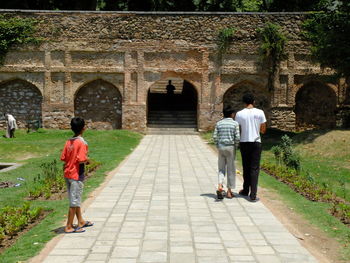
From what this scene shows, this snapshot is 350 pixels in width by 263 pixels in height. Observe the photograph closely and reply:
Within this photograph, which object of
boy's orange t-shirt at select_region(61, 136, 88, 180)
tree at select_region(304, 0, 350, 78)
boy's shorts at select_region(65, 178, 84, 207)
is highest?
tree at select_region(304, 0, 350, 78)

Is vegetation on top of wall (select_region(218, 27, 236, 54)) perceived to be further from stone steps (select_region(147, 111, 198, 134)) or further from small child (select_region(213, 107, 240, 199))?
small child (select_region(213, 107, 240, 199))

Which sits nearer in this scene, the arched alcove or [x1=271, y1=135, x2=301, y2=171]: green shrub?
[x1=271, y1=135, x2=301, y2=171]: green shrub

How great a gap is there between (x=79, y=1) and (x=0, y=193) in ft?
90.9

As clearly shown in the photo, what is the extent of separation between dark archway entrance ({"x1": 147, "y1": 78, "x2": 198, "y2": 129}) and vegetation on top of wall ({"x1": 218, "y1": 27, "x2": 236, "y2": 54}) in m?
3.53

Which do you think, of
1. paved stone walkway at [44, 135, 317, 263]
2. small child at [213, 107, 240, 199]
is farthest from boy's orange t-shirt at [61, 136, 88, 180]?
small child at [213, 107, 240, 199]

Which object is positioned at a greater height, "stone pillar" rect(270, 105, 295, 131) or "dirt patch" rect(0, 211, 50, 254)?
"stone pillar" rect(270, 105, 295, 131)

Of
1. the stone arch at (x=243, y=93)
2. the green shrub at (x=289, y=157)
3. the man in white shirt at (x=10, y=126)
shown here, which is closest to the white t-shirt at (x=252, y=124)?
the green shrub at (x=289, y=157)

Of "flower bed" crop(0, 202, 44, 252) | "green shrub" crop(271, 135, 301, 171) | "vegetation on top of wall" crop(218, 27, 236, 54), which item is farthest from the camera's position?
"vegetation on top of wall" crop(218, 27, 236, 54)

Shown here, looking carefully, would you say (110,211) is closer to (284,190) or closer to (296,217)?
(296,217)

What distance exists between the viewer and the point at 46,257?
491 centimetres

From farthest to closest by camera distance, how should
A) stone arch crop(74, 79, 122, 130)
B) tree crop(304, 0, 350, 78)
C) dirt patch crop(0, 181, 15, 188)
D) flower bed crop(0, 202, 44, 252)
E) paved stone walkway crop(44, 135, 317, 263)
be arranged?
stone arch crop(74, 79, 122, 130) → tree crop(304, 0, 350, 78) → dirt patch crop(0, 181, 15, 188) → flower bed crop(0, 202, 44, 252) → paved stone walkway crop(44, 135, 317, 263)

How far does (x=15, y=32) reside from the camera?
22.7 m

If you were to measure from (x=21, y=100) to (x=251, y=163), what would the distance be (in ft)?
61.0

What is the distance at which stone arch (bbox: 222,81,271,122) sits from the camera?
24.0 metres
